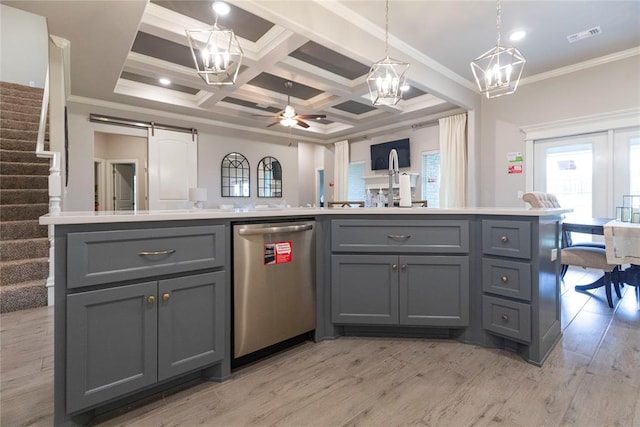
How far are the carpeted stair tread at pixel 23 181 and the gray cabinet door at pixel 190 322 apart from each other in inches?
146

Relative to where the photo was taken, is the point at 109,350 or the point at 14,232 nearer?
the point at 109,350

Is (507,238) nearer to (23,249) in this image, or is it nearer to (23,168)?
(23,249)

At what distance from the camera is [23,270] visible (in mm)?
3020

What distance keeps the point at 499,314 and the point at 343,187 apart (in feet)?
20.1

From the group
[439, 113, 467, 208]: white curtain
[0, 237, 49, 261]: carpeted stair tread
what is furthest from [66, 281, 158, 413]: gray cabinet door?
[439, 113, 467, 208]: white curtain

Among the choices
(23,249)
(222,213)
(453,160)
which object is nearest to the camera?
(222,213)

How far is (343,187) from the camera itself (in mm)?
7930

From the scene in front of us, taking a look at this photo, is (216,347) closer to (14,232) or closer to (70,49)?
(14,232)

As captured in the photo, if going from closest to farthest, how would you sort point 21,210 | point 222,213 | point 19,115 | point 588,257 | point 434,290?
point 222,213 → point 434,290 → point 588,257 → point 21,210 → point 19,115

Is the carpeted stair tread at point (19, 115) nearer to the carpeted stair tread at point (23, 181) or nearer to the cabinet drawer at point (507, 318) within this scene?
the carpeted stair tread at point (23, 181)

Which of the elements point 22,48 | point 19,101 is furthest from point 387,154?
point 22,48

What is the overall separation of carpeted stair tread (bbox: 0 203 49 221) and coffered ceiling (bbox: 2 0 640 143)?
1718mm

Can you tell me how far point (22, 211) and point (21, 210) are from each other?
0.6 inches

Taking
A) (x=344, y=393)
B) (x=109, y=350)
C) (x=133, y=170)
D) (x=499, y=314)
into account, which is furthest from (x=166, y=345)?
(x=133, y=170)
